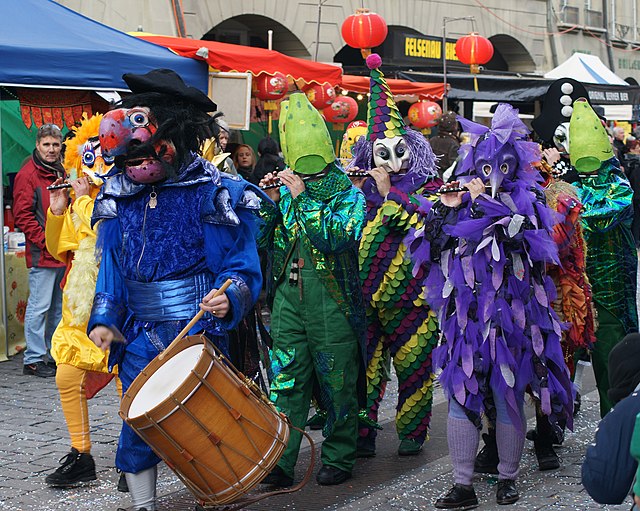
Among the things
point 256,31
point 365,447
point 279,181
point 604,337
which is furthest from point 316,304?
point 256,31

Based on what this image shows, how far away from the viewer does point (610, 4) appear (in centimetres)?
→ 3288

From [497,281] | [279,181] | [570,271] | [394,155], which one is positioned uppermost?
[394,155]

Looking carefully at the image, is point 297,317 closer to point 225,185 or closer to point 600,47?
point 225,185

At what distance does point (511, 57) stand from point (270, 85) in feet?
62.3

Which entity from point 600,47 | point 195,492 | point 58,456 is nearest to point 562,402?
point 195,492

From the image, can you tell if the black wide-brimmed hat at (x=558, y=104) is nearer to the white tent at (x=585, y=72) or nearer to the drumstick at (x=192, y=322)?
the drumstick at (x=192, y=322)

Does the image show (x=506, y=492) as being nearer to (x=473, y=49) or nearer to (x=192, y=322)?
(x=192, y=322)

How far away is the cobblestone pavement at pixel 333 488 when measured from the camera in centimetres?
554

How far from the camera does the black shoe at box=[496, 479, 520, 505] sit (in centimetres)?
545

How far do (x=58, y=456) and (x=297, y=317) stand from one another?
1786 mm

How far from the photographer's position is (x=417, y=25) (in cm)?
2462

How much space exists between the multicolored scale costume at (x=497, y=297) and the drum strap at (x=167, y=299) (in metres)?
1.27

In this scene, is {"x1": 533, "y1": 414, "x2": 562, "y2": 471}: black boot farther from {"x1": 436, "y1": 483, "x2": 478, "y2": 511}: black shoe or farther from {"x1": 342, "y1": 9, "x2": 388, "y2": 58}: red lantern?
{"x1": 342, "y1": 9, "x2": 388, "y2": 58}: red lantern

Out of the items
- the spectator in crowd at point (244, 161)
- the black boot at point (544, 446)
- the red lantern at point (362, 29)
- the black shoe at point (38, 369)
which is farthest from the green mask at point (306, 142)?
the red lantern at point (362, 29)
